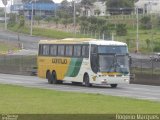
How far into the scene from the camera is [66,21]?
138 metres

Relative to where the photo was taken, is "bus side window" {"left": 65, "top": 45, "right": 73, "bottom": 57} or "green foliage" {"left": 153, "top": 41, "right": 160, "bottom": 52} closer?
"bus side window" {"left": 65, "top": 45, "right": 73, "bottom": 57}

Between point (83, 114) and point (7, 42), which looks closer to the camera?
point (83, 114)

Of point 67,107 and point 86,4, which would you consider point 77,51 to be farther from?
point 86,4

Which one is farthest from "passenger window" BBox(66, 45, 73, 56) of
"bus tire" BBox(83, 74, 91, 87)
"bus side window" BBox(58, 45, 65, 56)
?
"bus tire" BBox(83, 74, 91, 87)

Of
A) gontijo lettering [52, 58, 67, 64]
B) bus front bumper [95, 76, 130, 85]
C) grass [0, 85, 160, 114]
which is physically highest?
gontijo lettering [52, 58, 67, 64]

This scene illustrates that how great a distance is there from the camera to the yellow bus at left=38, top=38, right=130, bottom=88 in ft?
131

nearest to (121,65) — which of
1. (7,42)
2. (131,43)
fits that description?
(131,43)

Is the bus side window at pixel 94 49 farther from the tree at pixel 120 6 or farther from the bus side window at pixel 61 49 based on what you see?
the tree at pixel 120 6

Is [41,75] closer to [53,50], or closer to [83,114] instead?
[53,50]

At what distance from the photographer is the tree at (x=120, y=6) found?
157m

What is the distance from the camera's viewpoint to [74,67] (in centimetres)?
4238

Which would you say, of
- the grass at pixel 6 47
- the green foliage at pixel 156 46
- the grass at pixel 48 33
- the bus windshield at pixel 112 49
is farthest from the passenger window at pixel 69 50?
the grass at pixel 48 33

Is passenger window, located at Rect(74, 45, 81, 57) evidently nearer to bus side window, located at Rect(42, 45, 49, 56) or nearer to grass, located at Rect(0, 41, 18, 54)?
bus side window, located at Rect(42, 45, 49, 56)

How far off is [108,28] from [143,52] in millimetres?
25333
